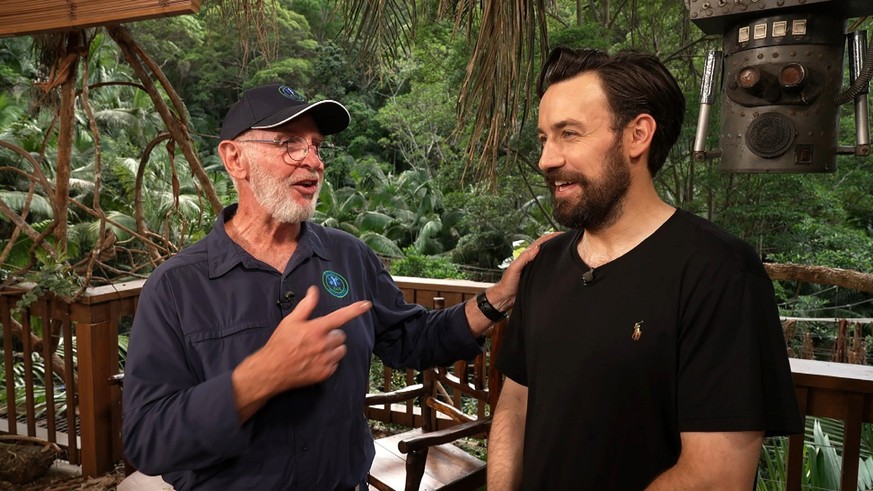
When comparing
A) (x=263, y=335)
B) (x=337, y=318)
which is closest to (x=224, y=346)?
(x=263, y=335)

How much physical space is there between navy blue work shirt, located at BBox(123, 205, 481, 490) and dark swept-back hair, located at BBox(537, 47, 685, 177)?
0.75 metres

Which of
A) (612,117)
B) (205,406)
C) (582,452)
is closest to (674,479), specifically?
(582,452)

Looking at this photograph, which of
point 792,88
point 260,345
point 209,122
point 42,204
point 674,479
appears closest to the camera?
point 674,479

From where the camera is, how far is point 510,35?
2271mm

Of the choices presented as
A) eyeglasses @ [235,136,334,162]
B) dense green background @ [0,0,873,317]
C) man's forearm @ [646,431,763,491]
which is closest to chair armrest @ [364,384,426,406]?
dense green background @ [0,0,873,317]

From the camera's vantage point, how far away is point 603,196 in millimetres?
1196

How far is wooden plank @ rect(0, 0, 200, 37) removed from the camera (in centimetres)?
208

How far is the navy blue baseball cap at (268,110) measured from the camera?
1.50 meters

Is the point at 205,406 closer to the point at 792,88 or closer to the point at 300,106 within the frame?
the point at 300,106

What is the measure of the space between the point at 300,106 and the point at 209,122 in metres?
22.6

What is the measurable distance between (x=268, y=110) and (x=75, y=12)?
3.63ft

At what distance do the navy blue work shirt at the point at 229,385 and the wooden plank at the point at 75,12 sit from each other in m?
0.85

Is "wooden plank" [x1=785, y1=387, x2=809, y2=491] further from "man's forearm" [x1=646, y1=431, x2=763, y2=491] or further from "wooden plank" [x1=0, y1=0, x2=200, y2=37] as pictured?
"wooden plank" [x1=0, y1=0, x2=200, y2=37]

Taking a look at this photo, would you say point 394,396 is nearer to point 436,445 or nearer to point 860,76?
point 436,445
